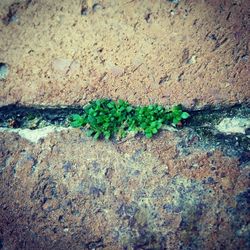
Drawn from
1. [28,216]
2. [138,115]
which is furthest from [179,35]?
[28,216]

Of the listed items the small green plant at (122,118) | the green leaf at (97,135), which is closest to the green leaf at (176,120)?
the small green plant at (122,118)

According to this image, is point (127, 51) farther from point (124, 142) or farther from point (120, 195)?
point (120, 195)

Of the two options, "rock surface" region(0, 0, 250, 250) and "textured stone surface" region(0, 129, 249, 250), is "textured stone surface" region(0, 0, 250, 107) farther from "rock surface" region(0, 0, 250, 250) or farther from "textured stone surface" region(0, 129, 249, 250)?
"textured stone surface" region(0, 129, 249, 250)

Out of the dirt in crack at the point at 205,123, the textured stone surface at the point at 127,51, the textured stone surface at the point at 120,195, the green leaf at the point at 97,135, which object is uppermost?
the textured stone surface at the point at 127,51

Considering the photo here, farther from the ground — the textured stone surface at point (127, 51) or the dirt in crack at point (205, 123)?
the textured stone surface at point (127, 51)

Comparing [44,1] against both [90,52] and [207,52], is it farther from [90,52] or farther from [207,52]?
[207,52]

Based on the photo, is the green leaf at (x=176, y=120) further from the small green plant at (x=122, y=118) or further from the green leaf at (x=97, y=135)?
the green leaf at (x=97, y=135)
